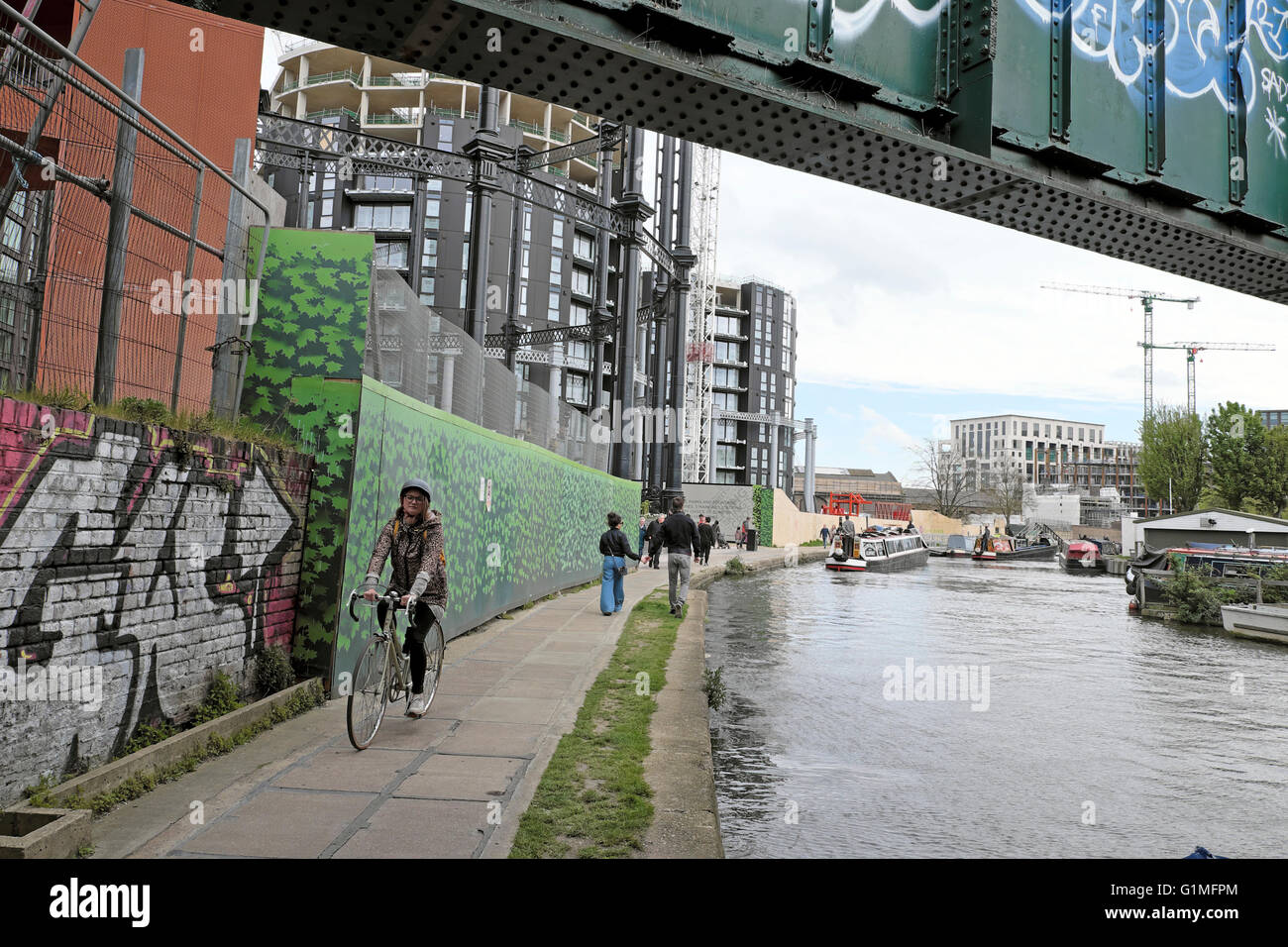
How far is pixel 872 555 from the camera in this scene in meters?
36.9

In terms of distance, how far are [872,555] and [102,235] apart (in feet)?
113

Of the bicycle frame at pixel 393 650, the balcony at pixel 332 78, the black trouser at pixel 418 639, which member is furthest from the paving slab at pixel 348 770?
the balcony at pixel 332 78

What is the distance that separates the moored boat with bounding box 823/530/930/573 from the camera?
35.7 m

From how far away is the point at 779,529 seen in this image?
5238 cm

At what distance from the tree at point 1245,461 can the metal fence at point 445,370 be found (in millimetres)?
50276

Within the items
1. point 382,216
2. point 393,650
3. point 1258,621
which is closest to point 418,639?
point 393,650

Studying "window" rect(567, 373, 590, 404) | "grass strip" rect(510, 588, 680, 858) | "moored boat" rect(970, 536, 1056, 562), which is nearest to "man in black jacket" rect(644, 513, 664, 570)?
"grass strip" rect(510, 588, 680, 858)

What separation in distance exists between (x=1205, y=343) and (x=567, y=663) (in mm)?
153959

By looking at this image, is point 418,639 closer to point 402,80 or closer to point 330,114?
point 402,80

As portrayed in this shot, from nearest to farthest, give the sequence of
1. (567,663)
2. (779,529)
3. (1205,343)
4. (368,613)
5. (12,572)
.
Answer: (12,572) → (368,613) → (567,663) → (779,529) → (1205,343)

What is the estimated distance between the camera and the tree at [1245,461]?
171 ft

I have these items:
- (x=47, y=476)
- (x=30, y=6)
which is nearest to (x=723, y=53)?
(x=47, y=476)

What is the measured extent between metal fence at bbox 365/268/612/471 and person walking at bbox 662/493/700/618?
2.70m
